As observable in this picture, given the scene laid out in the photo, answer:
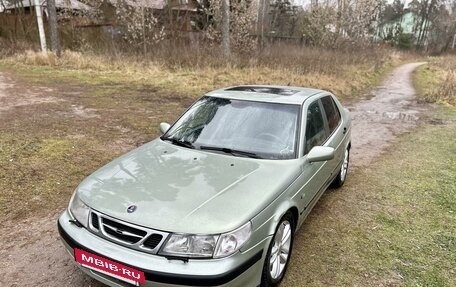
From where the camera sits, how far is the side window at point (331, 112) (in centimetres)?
456

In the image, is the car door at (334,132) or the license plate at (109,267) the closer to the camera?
the license plate at (109,267)

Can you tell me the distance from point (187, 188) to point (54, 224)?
2.05 meters

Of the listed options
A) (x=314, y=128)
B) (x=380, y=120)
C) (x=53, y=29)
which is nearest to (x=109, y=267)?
(x=314, y=128)

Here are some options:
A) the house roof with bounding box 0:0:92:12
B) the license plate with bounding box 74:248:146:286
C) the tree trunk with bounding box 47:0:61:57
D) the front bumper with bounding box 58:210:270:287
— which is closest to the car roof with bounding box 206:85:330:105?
the front bumper with bounding box 58:210:270:287

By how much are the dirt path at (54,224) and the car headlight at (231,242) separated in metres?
1.30

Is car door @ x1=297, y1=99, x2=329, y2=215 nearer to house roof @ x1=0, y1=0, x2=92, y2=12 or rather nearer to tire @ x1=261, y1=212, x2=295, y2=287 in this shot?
tire @ x1=261, y1=212, x2=295, y2=287

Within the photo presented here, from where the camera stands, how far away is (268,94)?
4.17 metres

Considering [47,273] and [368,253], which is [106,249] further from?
[368,253]

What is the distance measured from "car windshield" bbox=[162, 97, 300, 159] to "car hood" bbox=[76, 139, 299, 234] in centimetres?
17

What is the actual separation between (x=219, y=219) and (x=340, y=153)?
9.44ft

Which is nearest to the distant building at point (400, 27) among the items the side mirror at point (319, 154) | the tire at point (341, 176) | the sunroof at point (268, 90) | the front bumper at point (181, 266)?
the tire at point (341, 176)

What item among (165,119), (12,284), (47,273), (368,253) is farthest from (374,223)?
(165,119)

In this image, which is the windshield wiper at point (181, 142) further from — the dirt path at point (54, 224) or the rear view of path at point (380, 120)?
the rear view of path at point (380, 120)

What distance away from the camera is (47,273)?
10.4 feet
